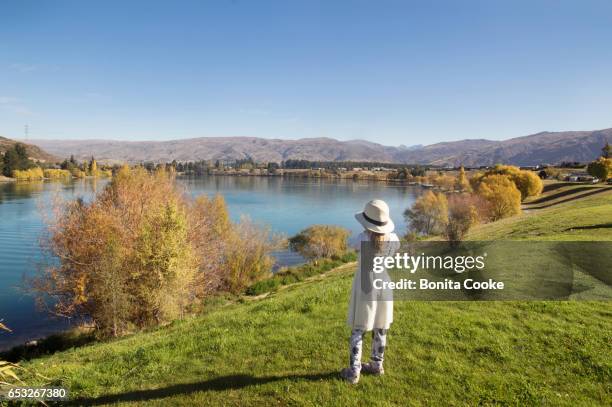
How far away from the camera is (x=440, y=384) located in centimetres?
676

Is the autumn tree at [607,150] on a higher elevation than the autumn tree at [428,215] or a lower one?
higher

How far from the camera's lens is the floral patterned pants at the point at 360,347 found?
22.5ft

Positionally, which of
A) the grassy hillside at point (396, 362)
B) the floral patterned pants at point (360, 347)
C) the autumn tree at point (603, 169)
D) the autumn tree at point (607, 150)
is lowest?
the grassy hillside at point (396, 362)

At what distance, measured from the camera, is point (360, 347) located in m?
6.87

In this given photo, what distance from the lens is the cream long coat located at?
22.4 ft

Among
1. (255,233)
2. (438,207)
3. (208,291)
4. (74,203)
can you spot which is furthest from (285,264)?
(438,207)

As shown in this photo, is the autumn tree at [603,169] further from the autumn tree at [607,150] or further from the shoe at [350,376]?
the shoe at [350,376]

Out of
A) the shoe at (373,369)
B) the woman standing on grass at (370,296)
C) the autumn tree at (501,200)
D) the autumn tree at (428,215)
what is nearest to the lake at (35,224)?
the autumn tree at (428,215)

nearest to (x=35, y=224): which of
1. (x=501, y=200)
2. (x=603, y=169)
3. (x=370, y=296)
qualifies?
(x=370, y=296)

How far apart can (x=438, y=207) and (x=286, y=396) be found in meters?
83.2

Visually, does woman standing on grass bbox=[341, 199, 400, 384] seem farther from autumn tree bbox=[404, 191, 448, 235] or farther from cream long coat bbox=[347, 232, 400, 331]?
autumn tree bbox=[404, 191, 448, 235]
